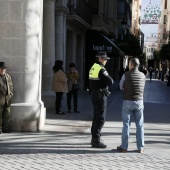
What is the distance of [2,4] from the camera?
936 centimetres

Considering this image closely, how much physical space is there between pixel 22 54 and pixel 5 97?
107 centimetres

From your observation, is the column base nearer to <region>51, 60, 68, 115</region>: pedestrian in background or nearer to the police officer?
the police officer

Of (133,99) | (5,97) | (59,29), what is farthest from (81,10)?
(133,99)

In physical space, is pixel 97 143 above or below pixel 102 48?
below

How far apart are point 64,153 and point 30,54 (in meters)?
2.87

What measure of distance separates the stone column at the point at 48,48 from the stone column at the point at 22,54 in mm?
4636

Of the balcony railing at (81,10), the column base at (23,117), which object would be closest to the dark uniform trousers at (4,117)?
the column base at (23,117)

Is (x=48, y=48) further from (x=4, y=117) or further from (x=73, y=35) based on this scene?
(x=73, y=35)

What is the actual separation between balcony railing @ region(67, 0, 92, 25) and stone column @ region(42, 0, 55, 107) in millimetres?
6385

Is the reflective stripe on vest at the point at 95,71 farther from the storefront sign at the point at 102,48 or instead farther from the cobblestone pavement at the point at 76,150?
the storefront sign at the point at 102,48

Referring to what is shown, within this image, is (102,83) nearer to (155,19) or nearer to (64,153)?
(64,153)

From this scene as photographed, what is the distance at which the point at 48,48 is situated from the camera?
47.3 feet

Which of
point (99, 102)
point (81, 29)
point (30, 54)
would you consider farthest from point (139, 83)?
point (81, 29)

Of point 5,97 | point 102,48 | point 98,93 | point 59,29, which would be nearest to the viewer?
point 98,93
